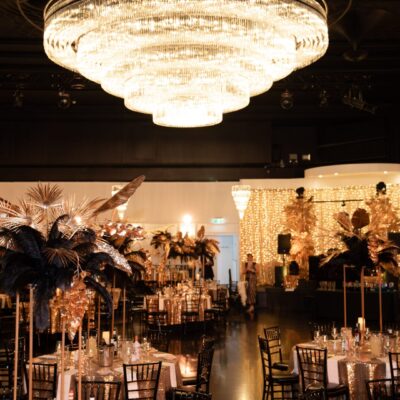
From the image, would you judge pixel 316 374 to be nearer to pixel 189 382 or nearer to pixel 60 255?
pixel 189 382

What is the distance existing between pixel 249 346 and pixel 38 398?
22.1 feet

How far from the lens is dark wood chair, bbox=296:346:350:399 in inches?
285

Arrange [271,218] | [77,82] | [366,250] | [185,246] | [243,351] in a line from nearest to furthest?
[366,250], [243,351], [77,82], [185,246], [271,218]

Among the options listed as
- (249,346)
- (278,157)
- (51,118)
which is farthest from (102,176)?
(249,346)

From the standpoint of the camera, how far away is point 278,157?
2177 centimetres

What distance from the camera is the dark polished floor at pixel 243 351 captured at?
909cm

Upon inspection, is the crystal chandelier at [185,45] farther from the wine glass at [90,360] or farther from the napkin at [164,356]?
the napkin at [164,356]

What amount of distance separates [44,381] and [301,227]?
14.4 metres

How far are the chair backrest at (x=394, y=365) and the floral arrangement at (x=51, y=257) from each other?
143 inches

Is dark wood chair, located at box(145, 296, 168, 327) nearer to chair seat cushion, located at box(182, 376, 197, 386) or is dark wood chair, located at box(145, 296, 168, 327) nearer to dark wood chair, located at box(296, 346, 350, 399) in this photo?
chair seat cushion, located at box(182, 376, 197, 386)

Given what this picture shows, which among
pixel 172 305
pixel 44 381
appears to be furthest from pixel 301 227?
pixel 44 381

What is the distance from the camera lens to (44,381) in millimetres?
6598

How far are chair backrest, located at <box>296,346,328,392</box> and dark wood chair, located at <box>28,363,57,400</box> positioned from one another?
9.10ft

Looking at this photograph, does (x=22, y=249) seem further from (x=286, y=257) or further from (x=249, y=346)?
(x=286, y=257)
